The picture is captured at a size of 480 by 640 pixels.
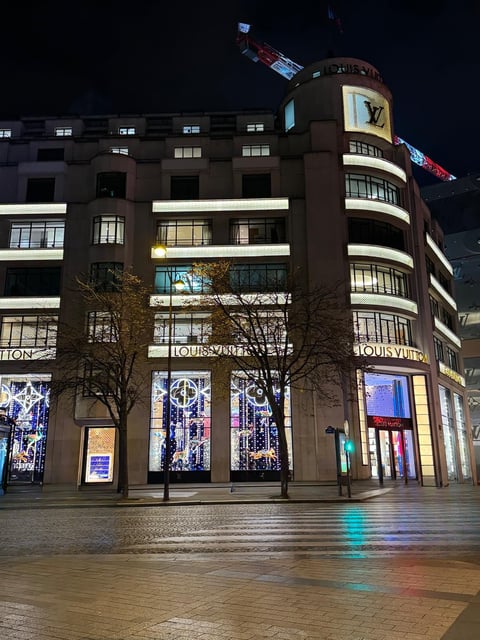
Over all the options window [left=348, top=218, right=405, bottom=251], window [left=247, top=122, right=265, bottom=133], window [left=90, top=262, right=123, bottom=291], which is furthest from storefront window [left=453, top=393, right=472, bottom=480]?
window [left=90, top=262, right=123, bottom=291]

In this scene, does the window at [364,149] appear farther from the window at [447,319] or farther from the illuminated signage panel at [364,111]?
the window at [447,319]

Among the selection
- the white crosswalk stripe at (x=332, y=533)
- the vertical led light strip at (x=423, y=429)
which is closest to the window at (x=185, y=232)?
the vertical led light strip at (x=423, y=429)

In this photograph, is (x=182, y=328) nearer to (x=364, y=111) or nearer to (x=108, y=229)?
(x=108, y=229)

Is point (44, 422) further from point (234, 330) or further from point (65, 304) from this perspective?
point (234, 330)

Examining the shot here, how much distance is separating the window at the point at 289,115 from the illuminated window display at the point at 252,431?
23500mm

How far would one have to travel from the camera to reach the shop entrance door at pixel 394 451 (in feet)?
131

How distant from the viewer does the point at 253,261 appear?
132ft

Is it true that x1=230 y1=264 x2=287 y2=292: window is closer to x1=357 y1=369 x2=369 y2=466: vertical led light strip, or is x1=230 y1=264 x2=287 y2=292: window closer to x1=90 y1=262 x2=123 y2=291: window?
x1=90 y1=262 x2=123 y2=291: window

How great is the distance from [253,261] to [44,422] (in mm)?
18922

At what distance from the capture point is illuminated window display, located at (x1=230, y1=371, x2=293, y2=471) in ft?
120

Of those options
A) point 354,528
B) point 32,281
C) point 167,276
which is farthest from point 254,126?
point 354,528

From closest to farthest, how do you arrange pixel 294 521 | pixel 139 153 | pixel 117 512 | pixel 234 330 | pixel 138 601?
1. pixel 138 601
2. pixel 294 521
3. pixel 117 512
4. pixel 234 330
5. pixel 139 153

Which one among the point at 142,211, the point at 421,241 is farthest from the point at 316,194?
the point at 142,211

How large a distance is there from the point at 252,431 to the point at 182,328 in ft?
29.1
